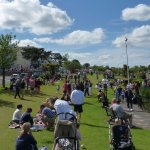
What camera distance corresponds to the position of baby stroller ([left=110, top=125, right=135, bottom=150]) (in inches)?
568

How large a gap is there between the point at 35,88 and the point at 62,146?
91.2 ft

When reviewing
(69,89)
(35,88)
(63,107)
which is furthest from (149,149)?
(35,88)

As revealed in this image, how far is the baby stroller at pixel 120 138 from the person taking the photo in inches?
568

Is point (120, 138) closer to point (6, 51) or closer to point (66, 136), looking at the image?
point (66, 136)

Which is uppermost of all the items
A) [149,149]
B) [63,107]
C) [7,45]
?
[7,45]

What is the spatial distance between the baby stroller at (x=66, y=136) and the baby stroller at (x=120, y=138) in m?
1.93

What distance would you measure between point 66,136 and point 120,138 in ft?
8.55

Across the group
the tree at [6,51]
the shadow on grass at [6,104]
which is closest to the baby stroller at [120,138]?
the shadow on grass at [6,104]

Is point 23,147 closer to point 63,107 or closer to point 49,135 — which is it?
point 63,107

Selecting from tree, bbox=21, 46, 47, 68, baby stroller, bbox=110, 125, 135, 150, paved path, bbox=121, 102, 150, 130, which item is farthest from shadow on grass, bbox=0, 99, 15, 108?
tree, bbox=21, 46, 47, 68

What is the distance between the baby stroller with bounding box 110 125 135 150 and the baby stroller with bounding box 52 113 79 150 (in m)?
1.93

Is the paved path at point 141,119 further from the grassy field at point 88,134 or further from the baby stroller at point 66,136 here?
the baby stroller at point 66,136

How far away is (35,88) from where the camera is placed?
40.5 meters

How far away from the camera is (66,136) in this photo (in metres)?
13.5
